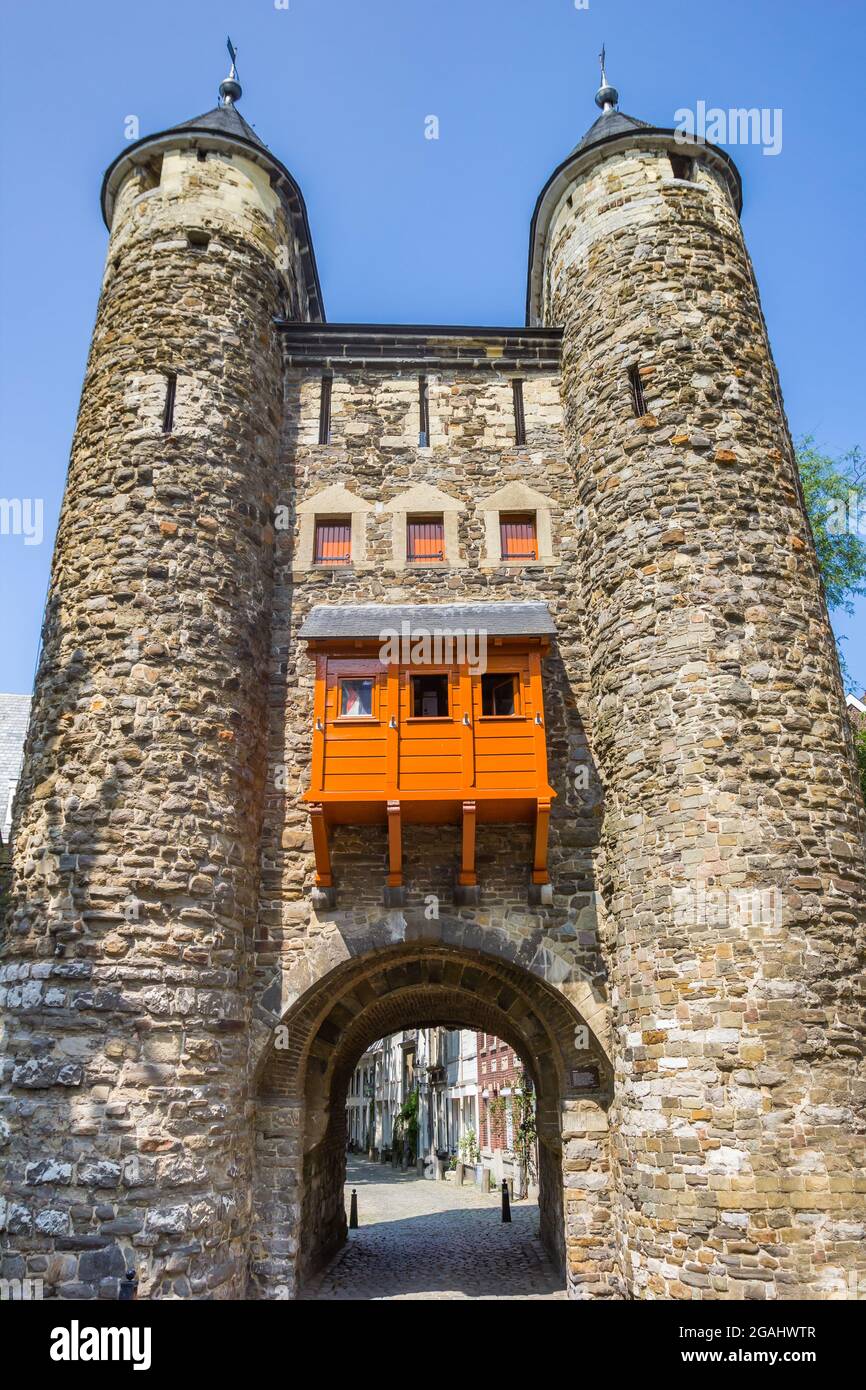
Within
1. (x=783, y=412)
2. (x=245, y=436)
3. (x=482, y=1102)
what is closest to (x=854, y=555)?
(x=783, y=412)

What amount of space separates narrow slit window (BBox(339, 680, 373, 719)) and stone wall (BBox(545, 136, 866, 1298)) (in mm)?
2782

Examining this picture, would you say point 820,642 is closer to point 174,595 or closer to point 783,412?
point 783,412

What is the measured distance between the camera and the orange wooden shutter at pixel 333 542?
42.5 ft

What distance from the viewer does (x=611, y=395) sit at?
12.3m

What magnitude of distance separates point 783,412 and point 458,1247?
44.4 feet

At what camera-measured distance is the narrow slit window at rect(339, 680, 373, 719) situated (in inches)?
449

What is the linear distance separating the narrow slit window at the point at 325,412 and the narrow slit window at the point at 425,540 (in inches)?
73.6

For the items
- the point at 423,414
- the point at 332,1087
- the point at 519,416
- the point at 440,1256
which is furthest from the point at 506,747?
the point at 440,1256

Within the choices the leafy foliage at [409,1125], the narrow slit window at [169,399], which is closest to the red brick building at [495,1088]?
the leafy foliage at [409,1125]

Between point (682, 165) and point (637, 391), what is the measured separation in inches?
161

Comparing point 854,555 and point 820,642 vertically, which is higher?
point 854,555

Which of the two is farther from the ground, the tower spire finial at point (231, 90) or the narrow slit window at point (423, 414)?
the tower spire finial at point (231, 90)

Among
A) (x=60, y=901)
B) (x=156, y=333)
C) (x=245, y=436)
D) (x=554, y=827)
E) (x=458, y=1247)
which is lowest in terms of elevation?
(x=458, y=1247)

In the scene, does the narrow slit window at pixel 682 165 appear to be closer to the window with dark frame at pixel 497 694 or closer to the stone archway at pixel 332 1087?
the window with dark frame at pixel 497 694
